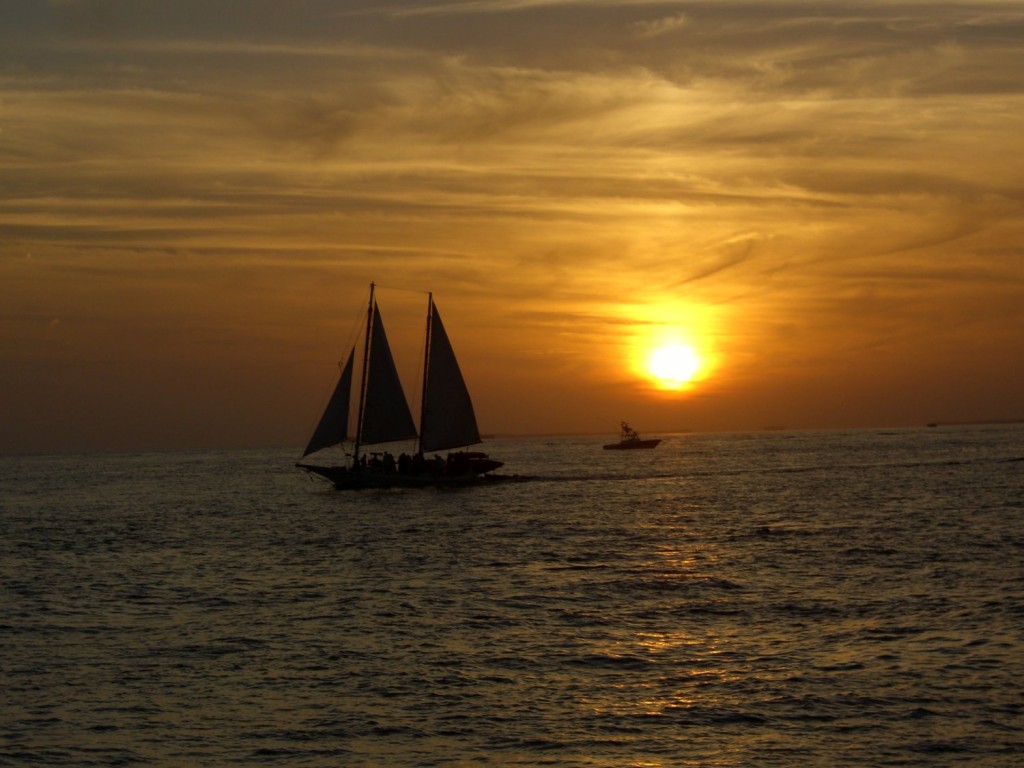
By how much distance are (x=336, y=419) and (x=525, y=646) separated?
65075mm

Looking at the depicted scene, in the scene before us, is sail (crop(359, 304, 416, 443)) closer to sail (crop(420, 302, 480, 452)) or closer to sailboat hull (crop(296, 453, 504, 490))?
sailboat hull (crop(296, 453, 504, 490))

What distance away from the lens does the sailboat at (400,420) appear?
9550 centimetres

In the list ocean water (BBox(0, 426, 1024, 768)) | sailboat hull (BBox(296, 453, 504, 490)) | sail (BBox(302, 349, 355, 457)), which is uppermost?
sail (BBox(302, 349, 355, 457))

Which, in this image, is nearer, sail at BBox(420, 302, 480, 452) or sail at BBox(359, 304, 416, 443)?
sail at BBox(359, 304, 416, 443)

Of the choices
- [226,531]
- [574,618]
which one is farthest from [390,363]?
[574,618]

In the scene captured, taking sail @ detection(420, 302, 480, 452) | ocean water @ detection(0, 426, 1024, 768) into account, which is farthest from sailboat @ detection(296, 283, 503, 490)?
ocean water @ detection(0, 426, 1024, 768)

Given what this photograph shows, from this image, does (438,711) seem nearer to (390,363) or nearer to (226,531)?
(226,531)

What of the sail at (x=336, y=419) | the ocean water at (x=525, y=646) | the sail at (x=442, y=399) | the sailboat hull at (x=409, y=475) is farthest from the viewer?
the sail at (x=442, y=399)

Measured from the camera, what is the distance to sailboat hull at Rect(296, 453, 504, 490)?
328 ft

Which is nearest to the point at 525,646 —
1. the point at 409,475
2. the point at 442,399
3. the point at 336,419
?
the point at 336,419

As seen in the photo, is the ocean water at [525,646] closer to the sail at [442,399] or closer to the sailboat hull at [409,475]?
the sailboat hull at [409,475]

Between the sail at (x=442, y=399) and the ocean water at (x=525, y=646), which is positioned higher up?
the sail at (x=442, y=399)

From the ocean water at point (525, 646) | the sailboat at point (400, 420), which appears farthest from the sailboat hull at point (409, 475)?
the ocean water at point (525, 646)

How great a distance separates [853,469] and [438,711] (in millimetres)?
125806
